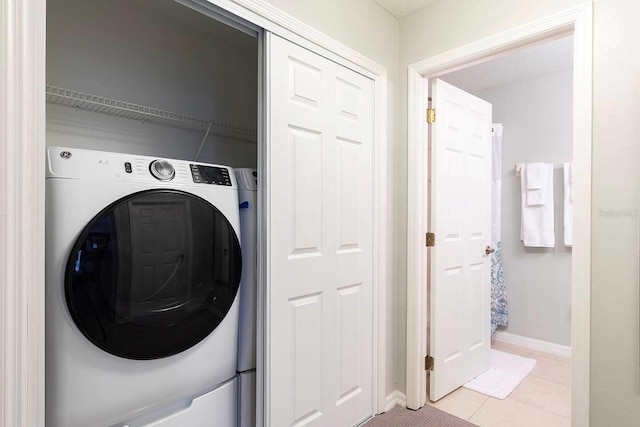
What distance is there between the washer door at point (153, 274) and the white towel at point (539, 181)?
2859 mm

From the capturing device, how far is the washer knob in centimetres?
125

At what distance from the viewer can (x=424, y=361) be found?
212cm

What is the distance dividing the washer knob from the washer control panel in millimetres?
91

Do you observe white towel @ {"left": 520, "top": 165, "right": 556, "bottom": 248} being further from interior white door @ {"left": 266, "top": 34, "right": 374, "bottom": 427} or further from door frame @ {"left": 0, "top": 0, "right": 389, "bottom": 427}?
door frame @ {"left": 0, "top": 0, "right": 389, "bottom": 427}

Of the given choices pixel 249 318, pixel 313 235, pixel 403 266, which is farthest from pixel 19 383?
pixel 403 266

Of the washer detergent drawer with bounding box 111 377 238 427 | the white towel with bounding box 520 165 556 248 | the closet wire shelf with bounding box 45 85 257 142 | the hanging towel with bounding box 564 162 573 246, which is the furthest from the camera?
the white towel with bounding box 520 165 556 248

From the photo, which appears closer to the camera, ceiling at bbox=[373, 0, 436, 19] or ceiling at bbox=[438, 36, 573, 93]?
ceiling at bbox=[373, 0, 436, 19]

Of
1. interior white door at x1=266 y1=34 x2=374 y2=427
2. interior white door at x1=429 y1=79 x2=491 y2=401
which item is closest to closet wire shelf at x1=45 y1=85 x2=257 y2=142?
interior white door at x1=266 y1=34 x2=374 y2=427

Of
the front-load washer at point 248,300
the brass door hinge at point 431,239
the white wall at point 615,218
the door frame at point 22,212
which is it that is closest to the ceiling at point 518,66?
the white wall at point 615,218

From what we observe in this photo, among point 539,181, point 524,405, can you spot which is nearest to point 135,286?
point 524,405

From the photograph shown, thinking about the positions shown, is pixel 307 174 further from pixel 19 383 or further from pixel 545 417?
pixel 545 417

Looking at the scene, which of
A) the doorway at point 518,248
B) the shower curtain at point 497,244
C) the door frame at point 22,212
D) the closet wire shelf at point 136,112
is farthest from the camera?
the shower curtain at point 497,244

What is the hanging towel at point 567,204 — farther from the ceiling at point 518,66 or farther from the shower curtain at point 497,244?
the ceiling at point 518,66

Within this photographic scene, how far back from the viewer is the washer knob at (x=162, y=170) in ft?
4.12
